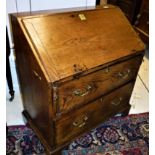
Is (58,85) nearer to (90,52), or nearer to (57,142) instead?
(90,52)

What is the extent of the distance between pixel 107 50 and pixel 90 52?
5.0 inches

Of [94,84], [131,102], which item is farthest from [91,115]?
[131,102]

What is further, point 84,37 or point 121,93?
point 121,93

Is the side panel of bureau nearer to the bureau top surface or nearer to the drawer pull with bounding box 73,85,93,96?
the bureau top surface

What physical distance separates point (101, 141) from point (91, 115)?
28 centimetres

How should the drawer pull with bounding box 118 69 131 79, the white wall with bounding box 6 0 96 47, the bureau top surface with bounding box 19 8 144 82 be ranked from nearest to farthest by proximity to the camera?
the bureau top surface with bounding box 19 8 144 82, the drawer pull with bounding box 118 69 131 79, the white wall with bounding box 6 0 96 47

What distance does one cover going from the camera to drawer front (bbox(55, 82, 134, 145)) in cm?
127

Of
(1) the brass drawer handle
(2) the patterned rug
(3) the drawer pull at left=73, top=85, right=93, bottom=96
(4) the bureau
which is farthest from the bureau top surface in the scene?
(2) the patterned rug

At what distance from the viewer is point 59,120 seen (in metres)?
1.20

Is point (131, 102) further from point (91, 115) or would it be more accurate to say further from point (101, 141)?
point (91, 115)

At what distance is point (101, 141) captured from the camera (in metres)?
1.57

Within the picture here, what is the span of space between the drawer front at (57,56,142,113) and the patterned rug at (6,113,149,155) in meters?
0.43
